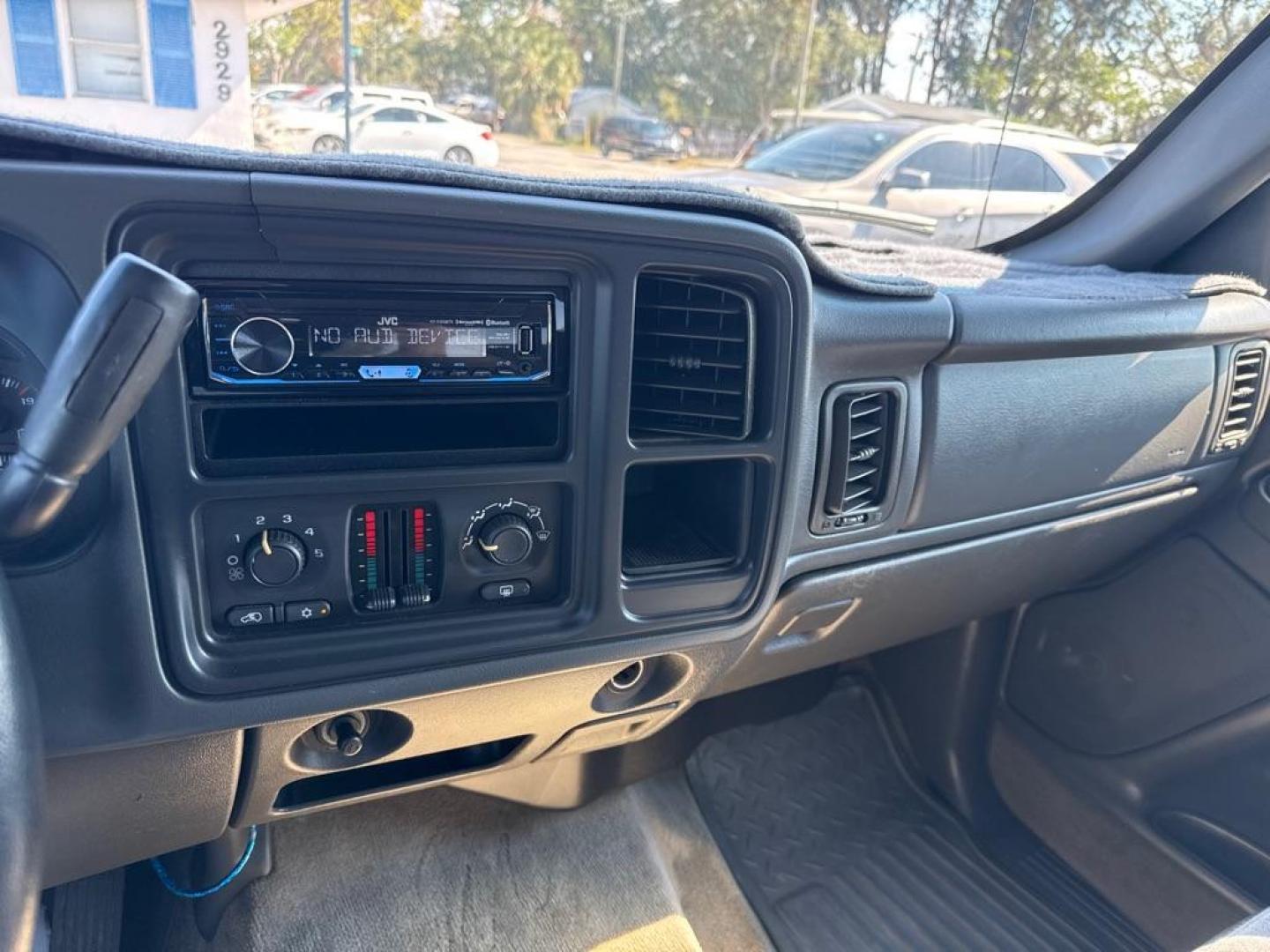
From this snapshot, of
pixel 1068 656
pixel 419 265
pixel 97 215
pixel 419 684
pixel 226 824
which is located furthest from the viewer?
pixel 1068 656

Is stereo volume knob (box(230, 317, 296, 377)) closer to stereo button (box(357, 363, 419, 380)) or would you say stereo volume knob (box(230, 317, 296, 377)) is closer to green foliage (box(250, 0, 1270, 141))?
stereo button (box(357, 363, 419, 380))

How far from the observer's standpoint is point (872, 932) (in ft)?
5.97

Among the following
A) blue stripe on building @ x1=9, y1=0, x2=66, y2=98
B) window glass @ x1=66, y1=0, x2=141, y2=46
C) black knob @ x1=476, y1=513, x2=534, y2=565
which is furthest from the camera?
window glass @ x1=66, y1=0, x2=141, y2=46

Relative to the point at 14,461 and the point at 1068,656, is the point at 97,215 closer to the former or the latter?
the point at 14,461

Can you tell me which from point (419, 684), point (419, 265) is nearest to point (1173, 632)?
point (419, 684)

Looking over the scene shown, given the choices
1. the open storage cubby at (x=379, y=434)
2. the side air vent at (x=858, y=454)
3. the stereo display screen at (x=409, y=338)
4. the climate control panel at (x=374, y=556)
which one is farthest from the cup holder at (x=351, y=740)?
the side air vent at (x=858, y=454)

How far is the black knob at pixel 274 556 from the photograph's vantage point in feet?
3.03

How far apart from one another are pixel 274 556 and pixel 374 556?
10 cm

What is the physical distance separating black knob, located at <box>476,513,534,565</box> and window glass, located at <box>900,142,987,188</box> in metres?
1.44

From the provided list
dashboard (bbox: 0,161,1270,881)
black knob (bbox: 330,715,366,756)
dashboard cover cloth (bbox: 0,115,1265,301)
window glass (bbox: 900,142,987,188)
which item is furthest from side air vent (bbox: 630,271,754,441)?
window glass (bbox: 900,142,987,188)

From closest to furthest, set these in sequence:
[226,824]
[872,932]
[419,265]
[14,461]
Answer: [14,461], [419,265], [226,824], [872,932]

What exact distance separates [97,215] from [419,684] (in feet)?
1.80

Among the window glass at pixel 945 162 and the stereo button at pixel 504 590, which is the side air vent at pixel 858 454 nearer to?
the stereo button at pixel 504 590

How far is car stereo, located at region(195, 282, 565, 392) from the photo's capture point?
0.87 meters
